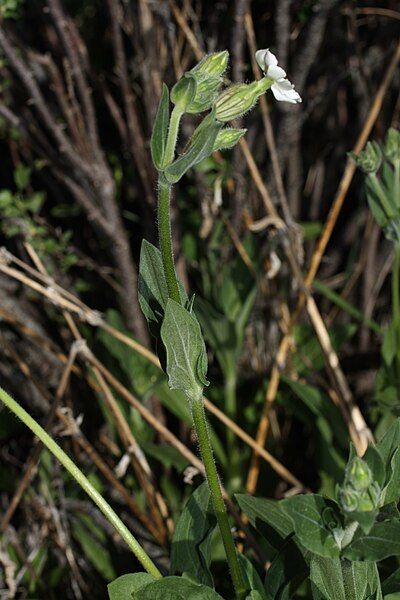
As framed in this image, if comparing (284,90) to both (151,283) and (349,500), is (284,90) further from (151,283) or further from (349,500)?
(349,500)

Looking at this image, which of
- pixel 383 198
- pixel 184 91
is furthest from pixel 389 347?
pixel 184 91

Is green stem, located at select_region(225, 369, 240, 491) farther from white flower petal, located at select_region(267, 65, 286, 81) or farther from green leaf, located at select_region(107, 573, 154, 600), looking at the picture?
white flower petal, located at select_region(267, 65, 286, 81)

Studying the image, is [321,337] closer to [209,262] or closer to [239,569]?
[209,262]

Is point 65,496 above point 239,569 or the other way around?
the other way around

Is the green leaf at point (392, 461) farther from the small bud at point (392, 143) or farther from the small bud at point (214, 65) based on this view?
the small bud at point (392, 143)

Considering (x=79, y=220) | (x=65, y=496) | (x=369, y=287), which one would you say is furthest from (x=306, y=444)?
(x=79, y=220)

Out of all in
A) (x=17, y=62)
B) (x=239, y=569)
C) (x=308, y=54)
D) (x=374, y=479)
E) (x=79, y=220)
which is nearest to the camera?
(x=374, y=479)

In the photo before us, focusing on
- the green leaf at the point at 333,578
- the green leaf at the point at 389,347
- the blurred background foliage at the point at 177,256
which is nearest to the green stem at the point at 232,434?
the blurred background foliage at the point at 177,256
